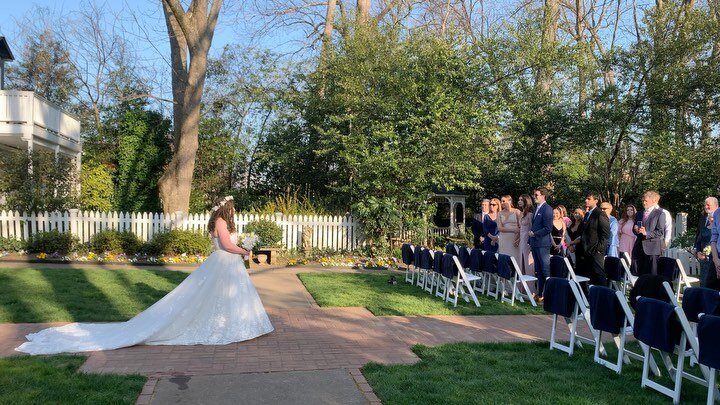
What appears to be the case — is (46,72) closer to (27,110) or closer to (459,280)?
(27,110)

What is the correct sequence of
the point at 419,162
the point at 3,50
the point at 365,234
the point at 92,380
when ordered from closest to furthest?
1. the point at 92,380
2. the point at 419,162
3. the point at 365,234
4. the point at 3,50

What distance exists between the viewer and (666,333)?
436 cm

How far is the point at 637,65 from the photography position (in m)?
15.8

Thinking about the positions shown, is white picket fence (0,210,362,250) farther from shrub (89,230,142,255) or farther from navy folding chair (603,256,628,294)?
navy folding chair (603,256,628,294)

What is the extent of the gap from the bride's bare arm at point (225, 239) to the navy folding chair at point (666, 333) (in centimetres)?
426

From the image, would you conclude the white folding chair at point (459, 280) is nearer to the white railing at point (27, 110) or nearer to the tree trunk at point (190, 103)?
the tree trunk at point (190, 103)

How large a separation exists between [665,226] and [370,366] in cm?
655

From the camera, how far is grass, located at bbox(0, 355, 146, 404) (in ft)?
13.5

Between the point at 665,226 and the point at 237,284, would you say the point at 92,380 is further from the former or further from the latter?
the point at 665,226

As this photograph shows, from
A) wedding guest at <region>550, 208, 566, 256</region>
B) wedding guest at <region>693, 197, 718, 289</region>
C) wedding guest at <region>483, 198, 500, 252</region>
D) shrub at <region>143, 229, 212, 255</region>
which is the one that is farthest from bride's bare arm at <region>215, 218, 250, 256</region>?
shrub at <region>143, 229, 212, 255</region>

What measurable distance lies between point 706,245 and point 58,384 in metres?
8.47

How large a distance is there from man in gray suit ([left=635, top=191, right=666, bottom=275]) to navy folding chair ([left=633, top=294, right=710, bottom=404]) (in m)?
5.03

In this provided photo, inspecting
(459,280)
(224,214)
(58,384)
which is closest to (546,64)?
(459,280)

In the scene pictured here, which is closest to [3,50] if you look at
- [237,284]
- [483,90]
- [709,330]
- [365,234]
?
[365,234]
